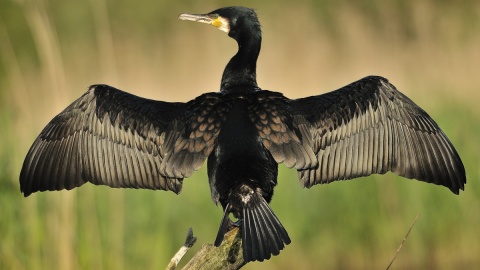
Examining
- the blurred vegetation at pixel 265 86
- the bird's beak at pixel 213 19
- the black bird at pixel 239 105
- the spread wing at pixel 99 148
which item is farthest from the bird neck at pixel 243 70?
the blurred vegetation at pixel 265 86

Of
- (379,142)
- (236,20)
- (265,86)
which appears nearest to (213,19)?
(236,20)

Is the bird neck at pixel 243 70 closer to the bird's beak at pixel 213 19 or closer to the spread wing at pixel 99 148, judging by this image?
the bird's beak at pixel 213 19

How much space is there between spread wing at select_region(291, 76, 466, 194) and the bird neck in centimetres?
45

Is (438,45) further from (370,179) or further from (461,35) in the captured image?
(370,179)

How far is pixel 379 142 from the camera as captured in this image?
6.25 meters

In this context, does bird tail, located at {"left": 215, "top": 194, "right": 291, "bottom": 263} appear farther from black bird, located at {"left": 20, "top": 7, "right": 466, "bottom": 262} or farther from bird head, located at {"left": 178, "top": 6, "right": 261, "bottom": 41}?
bird head, located at {"left": 178, "top": 6, "right": 261, "bottom": 41}

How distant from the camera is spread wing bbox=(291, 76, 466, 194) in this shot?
613cm

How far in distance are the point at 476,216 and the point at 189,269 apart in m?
3.61

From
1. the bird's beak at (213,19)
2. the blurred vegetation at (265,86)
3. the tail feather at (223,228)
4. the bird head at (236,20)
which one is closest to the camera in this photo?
the tail feather at (223,228)

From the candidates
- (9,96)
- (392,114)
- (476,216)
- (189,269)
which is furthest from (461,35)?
(189,269)

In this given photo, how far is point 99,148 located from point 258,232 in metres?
1.50

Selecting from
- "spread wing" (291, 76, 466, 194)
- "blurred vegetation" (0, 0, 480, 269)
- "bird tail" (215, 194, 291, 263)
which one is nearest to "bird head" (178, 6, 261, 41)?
"spread wing" (291, 76, 466, 194)

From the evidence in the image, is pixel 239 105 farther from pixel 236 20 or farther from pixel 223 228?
pixel 223 228

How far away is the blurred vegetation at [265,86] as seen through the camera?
694 centimetres
